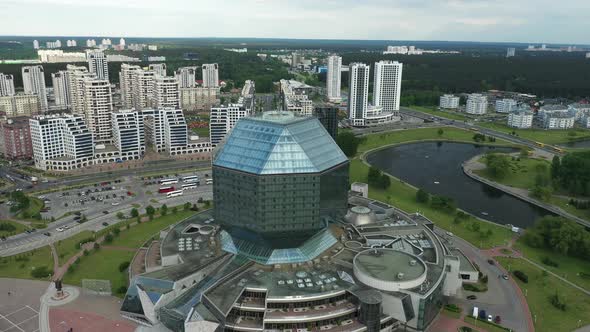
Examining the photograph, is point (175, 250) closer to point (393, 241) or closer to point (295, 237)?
point (295, 237)

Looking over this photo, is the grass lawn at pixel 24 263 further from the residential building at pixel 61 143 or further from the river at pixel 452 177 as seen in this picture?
the river at pixel 452 177

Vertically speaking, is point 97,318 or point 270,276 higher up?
point 270,276

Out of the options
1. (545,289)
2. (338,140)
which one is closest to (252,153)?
(545,289)

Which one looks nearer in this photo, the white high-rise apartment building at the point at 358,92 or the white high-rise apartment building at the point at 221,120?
the white high-rise apartment building at the point at 221,120

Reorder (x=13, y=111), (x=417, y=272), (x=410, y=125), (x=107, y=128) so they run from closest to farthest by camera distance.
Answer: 1. (x=417, y=272)
2. (x=107, y=128)
3. (x=13, y=111)
4. (x=410, y=125)

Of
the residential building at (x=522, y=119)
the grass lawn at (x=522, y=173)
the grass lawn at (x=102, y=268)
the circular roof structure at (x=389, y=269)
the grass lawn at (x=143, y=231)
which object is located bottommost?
the grass lawn at (x=102, y=268)

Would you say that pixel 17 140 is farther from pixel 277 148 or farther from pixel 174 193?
pixel 277 148

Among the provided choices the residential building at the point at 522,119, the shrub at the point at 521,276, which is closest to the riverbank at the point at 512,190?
the shrub at the point at 521,276
